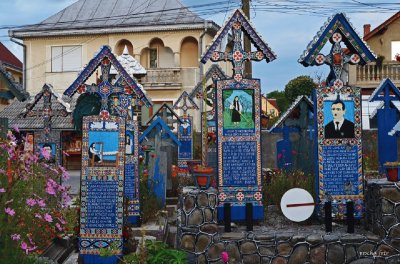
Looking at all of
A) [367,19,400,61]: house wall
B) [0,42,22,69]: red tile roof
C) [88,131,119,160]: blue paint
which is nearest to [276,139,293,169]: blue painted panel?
[88,131,119,160]: blue paint

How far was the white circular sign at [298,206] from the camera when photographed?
817cm

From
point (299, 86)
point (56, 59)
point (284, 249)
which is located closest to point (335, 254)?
point (284, 249)

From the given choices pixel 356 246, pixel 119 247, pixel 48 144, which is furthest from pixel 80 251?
pixel 48 144

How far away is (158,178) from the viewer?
38.1ft

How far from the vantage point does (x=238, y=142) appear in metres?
8.56

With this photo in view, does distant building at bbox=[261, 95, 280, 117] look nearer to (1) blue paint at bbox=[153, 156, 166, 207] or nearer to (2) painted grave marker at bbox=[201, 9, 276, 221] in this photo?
(1) blue paint at bbox=[153, 156, 166, 207]

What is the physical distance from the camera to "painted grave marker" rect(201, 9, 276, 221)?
850cm

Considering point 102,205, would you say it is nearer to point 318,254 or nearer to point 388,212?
point 318,254

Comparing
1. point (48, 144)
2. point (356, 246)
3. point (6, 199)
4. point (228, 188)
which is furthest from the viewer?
point (48, 144)

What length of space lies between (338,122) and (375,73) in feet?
62.6

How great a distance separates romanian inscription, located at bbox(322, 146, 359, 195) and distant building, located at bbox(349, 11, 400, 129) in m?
17.0

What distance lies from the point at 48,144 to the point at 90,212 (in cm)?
679

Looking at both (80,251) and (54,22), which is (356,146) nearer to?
(80,251)

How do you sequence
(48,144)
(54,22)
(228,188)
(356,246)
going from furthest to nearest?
(54,22), (48,144), (228,188), (356,246)
